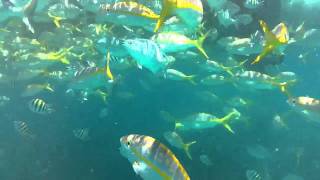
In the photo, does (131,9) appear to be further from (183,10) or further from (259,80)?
(259,80)

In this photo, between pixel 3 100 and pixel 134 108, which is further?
pixel 134 108

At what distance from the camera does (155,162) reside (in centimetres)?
335

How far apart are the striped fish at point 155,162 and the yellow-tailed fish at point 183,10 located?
51.7 inches

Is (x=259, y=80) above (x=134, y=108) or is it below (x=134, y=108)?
above

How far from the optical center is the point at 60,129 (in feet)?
51.1

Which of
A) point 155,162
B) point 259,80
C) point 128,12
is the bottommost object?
point 259,80

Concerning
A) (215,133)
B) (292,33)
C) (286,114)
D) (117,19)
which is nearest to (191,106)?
(215,133)

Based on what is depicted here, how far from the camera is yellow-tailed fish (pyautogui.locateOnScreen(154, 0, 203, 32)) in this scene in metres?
4.01

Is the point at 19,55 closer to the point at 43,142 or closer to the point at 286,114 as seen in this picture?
the point at 43,142

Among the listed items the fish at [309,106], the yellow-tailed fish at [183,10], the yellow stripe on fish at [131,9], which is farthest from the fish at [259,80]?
the yellow stripe on fish at [131,9]

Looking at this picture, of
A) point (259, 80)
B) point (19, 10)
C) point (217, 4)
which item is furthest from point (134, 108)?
point (217, 4)

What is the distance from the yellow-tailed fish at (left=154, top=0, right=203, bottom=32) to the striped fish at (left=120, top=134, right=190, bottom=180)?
1313 millimetres

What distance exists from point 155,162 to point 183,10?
228 centimetres

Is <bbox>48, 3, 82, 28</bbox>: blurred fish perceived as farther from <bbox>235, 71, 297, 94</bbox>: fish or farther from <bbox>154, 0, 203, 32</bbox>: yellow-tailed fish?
<bbox>154, 0, 203, 32</bbox>: yellow-tailed fish
